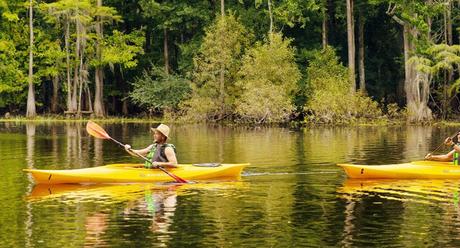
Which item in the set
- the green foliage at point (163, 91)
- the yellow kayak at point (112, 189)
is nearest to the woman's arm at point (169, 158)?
the yellow kayak at point (112, 189)

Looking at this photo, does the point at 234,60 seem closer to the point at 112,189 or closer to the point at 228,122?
the point at 228,122

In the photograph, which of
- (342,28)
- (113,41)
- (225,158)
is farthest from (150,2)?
(225,158)

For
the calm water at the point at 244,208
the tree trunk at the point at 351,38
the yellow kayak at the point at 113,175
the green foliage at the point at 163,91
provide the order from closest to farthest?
the calm water at the point at 244,208
the yellow kayak at the point at 113,175
the tree trunk at the point at 351,38
the green foliage at the point at 163,91

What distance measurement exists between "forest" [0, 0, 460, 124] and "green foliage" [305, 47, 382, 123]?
83mm

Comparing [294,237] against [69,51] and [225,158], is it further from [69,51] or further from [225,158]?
[69,51]

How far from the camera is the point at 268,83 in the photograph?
50.6 meters

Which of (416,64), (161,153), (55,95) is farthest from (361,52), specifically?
(161,153)

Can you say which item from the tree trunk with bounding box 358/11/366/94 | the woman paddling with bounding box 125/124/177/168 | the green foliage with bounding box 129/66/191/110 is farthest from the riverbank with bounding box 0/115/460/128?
the woman paddling with bounding box 125/124/177/168

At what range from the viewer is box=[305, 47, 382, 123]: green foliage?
4878 centimetres

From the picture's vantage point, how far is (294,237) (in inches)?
536

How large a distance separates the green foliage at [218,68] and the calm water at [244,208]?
24.3m

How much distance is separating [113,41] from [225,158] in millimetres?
35258

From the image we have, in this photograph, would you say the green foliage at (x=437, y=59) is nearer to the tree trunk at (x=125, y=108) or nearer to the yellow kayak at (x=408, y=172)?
the tree trunk at (x=125, y=108)

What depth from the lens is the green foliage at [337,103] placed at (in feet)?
160
